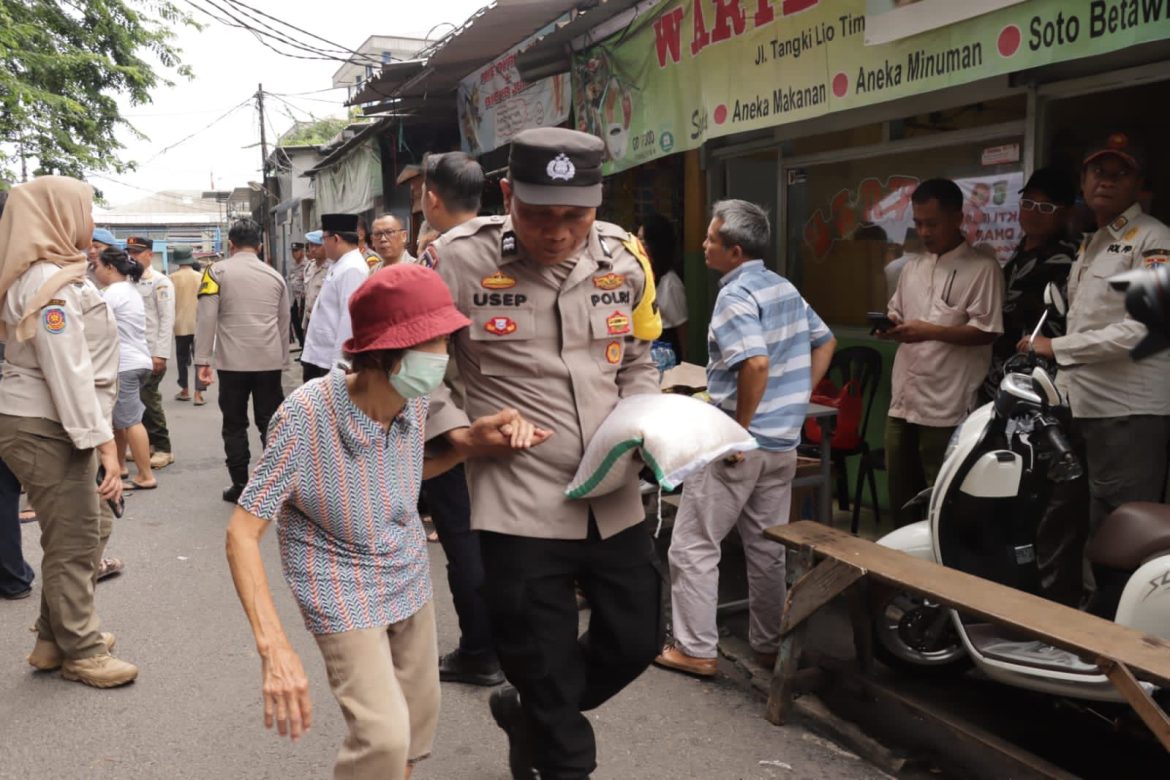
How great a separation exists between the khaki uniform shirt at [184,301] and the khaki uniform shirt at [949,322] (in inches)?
388

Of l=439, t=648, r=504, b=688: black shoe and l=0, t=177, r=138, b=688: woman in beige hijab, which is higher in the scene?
l=0, t=177, r=138, b=688: woman in beige hijab

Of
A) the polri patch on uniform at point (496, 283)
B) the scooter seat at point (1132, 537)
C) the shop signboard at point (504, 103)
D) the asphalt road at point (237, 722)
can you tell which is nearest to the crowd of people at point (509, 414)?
the polri patch on uniform at point (496, 283)

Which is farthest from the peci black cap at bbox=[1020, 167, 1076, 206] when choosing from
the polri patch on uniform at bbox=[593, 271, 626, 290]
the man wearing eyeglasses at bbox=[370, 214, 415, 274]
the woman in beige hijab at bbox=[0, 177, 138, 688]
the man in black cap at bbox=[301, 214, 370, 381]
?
the woman in beige hijab at bbox=[0, 177, 138, 688]

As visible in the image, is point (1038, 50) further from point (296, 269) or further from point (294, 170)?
point (294, 170)

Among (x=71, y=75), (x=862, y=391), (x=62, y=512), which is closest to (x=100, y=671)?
(x=62, y=512)

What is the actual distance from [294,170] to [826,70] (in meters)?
26.1

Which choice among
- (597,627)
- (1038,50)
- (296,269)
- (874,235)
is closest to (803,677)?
(597,627)

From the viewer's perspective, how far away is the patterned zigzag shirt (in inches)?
89.9

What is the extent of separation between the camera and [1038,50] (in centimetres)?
375

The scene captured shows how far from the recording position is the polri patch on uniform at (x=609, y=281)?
8.80 ft

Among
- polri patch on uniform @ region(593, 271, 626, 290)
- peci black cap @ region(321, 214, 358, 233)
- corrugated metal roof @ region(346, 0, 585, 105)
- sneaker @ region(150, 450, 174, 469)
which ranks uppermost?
corrugated metal roof @ region(346, 0, 585, 105)

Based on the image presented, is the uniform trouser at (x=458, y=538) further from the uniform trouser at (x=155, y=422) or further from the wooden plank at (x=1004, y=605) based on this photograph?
the uniform trouser at (x=155, y=422)

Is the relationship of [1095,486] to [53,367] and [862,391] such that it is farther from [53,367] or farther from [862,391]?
[53,367]

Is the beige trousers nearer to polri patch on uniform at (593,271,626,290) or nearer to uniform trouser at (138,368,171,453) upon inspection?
polri patch on uniform at (593,271,626,290)
